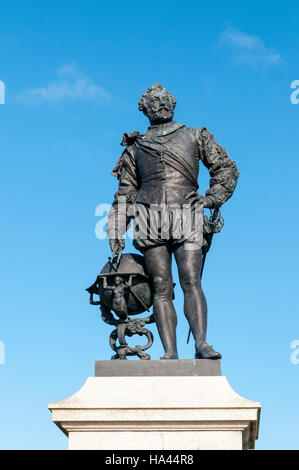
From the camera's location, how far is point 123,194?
1152 cm

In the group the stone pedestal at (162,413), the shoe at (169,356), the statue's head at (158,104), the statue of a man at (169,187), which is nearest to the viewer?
the stone pedestal at (162,413)

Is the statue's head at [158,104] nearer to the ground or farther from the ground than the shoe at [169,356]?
farther from the ground

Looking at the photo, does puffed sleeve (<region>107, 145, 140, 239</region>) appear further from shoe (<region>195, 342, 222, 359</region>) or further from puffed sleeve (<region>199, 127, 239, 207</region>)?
shoe (<region>195, 342, 222, 359</region>)

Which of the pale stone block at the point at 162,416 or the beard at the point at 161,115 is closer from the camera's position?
the pale stone block at the point at 162,416

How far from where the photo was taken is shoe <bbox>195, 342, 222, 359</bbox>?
33.0 feet

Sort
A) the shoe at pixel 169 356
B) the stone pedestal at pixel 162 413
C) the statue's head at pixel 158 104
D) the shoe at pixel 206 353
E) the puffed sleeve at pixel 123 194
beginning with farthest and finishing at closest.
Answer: the statue's head at pixel 158 104 → the puffed sleeve at pixel 123 194 → the shoe at pixel 169 356 → the shoe at pixel 206 353 → the stone pedestal at pixel 162 413

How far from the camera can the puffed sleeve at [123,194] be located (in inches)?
443

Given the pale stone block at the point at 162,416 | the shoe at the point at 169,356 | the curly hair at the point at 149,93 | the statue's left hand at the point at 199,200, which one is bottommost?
the pale stone block at the point at 162,416

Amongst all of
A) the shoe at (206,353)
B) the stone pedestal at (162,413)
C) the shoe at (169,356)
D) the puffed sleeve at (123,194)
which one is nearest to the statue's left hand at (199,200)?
the puffed sleeve at (123,194)

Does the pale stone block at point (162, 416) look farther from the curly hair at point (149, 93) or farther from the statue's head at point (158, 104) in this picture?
the curly hair at point (149, 93)
